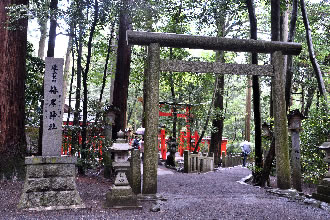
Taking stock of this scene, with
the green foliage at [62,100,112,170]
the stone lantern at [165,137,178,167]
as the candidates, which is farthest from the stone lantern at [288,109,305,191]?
the stone lantern at [165,137,178,167]

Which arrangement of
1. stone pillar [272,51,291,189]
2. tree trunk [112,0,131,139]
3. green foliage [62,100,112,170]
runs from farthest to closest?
tree trunk [112,0,131,139], green foliage [62,100,112,170], stone pillar [272,51,291,189]

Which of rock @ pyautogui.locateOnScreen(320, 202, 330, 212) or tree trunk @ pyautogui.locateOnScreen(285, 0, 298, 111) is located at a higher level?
tree trunk @ pyautogui.locateOnScreen(285, 0, 298, 111)

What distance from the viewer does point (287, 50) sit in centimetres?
687

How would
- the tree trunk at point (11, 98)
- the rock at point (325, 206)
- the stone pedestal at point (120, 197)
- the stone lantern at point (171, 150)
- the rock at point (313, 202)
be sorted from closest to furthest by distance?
the stone pedestal at point (120, 197) → the rock at point (325, 206) → the rock at point (313, 202) → the tree trunk at point (11, 98) → the stone lantern at point (171, 150)

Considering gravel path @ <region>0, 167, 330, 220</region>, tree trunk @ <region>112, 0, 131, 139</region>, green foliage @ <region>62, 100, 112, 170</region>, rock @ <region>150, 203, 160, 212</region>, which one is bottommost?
gravel path @ <region>0, 167, 330, 220</region>

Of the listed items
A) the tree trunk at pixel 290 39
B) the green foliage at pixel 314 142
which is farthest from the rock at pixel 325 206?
the tree trunk at pixel 290 39

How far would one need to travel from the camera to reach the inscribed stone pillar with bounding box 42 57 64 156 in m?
5.06

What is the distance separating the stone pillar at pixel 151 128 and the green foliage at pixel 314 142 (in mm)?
4791

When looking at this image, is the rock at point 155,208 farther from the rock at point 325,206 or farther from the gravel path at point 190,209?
the rock at point 325,206

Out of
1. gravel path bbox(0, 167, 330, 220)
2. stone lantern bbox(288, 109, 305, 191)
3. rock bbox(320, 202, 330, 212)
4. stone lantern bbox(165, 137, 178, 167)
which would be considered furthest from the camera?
stone lantern bbox(165, 137, 178, 167)

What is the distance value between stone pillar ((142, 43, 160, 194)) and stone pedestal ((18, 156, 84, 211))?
1.39 m

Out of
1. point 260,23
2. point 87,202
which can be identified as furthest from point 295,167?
point 260,23

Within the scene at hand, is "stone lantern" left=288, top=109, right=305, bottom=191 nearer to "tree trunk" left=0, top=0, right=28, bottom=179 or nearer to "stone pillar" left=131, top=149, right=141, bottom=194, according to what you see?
"stone pillar" left=131, top=149, right=141, bottom=194

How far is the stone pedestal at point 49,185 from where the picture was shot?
4.88 m
